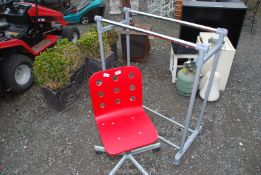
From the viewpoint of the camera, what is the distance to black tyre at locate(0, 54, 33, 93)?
3.34 metres

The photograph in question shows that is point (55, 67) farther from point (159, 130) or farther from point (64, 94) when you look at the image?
point (159, 130)

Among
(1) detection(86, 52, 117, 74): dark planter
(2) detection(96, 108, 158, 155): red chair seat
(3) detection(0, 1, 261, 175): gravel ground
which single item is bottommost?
(3) detection(0, 1, 261, 175): gravel ground

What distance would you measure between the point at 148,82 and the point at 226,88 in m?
1.30

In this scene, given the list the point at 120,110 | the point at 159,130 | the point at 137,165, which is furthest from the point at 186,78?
the point at 137,165

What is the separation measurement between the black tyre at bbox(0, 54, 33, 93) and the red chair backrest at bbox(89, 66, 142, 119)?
187cm

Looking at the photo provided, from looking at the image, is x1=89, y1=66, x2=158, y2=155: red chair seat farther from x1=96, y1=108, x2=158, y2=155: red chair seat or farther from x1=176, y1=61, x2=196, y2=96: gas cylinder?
x1=176, y1=61, x2=196, y2=96: gas cylinder

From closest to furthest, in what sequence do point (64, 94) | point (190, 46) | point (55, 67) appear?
point (190, 46) < point (55, 67) < point (64, 94)

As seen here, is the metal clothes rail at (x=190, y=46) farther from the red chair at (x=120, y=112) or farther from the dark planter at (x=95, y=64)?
the dark planter at (x=95, y=64)

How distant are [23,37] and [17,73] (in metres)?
0.66

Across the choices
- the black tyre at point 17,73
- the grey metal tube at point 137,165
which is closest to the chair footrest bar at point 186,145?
the grey metal tube at point 137,165

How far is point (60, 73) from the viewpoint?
10.0 ft

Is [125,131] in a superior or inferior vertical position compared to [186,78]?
superior

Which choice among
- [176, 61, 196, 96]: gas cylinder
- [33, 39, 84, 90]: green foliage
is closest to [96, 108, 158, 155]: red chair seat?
[33, 39, 84, 90]: green foliage

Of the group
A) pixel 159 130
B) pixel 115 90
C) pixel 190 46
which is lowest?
pixel 159 130
